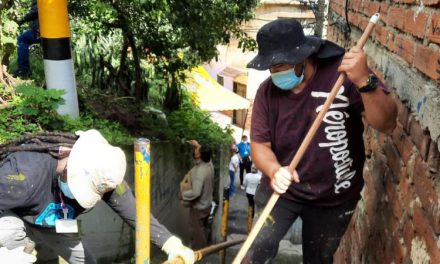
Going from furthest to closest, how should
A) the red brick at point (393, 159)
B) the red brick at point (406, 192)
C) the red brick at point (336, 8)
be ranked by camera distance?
the red brick at point (336, 8) → the red brick at point (393, 159) → the red brick at point (406, 192)

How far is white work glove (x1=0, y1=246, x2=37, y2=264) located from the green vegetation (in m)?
2.36

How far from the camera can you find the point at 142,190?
2221 millimetres

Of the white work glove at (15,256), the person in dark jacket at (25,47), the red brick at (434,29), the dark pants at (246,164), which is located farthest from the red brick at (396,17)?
the dark pants at (246,164)

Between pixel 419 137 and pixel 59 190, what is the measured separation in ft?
6.83

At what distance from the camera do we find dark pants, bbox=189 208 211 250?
6.51 m

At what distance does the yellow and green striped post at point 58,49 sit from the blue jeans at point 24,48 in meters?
1.49

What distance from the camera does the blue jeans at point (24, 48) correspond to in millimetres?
6426

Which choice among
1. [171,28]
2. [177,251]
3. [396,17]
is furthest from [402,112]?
[171,28]

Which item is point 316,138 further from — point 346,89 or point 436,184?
point 436,184

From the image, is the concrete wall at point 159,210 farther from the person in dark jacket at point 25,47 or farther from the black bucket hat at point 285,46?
the black bucket hat at point 285,46

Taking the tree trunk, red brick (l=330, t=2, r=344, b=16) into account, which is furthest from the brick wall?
the tree trunk

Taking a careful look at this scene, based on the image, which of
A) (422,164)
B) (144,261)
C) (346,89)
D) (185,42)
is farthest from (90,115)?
(422,164)

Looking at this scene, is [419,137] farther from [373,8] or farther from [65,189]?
[65,189]

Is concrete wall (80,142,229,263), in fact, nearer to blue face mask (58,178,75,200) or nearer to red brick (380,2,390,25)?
blue face mask (58,178,75,200)
